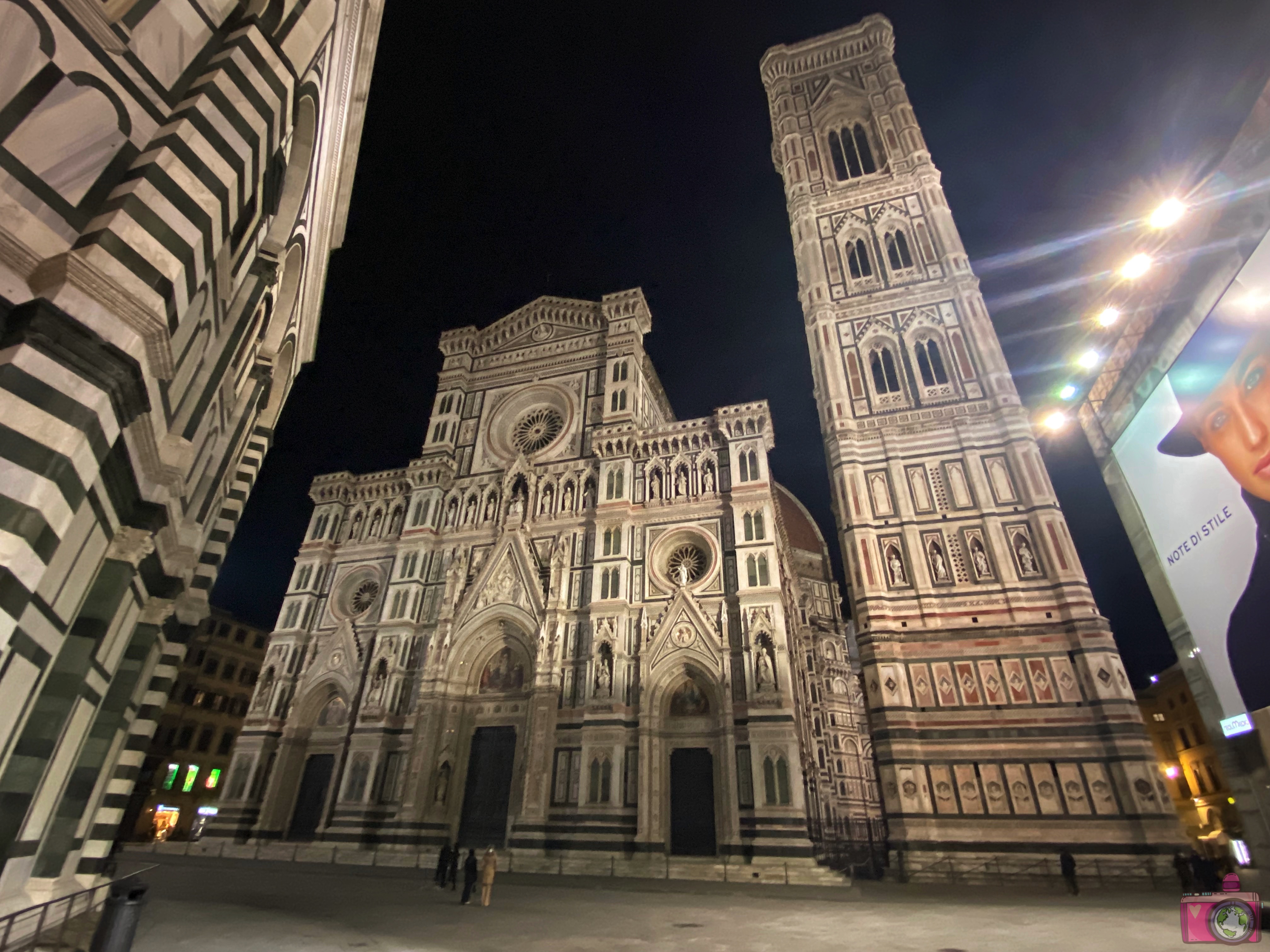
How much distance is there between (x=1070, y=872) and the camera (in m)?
14.8

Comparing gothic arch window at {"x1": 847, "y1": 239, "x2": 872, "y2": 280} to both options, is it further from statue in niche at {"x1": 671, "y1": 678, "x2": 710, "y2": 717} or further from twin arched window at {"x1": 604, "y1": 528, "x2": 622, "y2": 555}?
statue in niche at {"x1": 671, "y1": 678, "x2": 710, "y2": 717}

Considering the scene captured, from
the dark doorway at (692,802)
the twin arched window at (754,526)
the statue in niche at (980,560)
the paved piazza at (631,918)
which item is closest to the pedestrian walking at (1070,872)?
the paved piazza at (631,918)

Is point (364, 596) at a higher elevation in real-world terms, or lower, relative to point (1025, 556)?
higher

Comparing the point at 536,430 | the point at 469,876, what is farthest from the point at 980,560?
the point at 536,430

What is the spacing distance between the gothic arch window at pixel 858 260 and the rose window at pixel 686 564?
15.0m

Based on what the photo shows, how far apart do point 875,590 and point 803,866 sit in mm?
8788

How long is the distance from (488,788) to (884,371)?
22.1m

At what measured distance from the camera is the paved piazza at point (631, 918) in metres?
7.83

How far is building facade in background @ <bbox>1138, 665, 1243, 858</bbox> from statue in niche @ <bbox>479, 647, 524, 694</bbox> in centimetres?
3589

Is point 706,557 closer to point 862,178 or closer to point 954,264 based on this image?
point 954,264

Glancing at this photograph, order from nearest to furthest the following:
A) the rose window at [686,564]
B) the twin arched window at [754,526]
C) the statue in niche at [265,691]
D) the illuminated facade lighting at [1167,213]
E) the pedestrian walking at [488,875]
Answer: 1. the pedestrian walking at [488,875]
2. the illuminated facade lighting at [1167,213]
3. the twin arched window at [754,526]
4. the rose window at [686,564]
5. the statue in niche at [265,691]

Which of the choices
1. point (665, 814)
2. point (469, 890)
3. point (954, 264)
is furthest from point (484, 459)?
point (954, 264)

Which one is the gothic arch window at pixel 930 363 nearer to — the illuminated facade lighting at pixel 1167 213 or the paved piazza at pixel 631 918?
the illuminated facade lighting at pixel 1167 213

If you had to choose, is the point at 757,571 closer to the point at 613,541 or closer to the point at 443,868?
the point at 613,541
